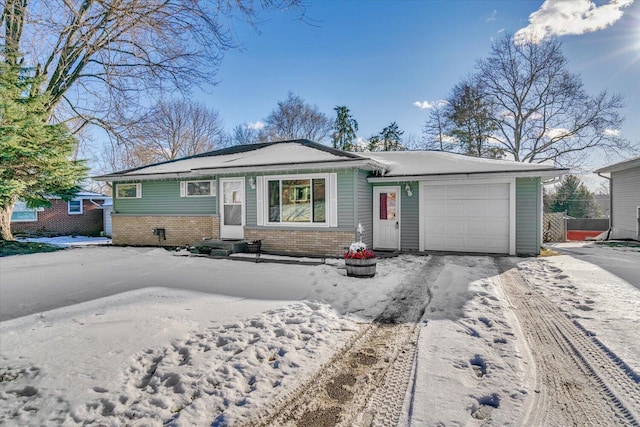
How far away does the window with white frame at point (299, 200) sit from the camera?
983cm

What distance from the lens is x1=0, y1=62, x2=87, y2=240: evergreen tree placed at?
10.1 meters

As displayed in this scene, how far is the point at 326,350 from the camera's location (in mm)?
3768

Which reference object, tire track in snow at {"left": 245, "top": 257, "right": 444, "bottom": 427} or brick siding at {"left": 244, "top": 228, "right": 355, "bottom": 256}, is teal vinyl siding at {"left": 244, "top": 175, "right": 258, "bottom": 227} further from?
tire track in snow at {"left": 245, "top": 257, "right": 444, "bottom": 427}

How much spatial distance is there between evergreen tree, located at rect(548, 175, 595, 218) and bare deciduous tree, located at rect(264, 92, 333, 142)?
22004 millimetres

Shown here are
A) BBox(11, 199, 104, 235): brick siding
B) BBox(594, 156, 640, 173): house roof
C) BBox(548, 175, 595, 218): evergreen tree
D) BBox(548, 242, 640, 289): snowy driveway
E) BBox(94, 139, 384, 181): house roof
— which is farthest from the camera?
BBox(548, 175, 595, 218): evergreen tree

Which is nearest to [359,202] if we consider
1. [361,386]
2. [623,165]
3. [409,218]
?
[409,218]

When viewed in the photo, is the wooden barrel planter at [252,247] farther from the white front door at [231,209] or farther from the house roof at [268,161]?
the house roof at [268,161]

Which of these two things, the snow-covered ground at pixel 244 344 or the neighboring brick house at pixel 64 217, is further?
the neighboring brick house at pixel 64 217

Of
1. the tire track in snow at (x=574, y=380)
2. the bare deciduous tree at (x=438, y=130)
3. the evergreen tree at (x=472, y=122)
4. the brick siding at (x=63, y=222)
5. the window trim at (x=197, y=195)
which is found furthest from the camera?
the bare deciduous tree at (x=438, y=130)

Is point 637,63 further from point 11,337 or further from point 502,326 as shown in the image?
point 11,337

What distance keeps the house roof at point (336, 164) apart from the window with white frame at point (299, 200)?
49 centimetres

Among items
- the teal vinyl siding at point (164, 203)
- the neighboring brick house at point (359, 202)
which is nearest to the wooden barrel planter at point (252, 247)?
the neighboring brick house at point (359, 202)

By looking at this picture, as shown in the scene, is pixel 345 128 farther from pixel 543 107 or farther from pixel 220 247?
pixel 220 247

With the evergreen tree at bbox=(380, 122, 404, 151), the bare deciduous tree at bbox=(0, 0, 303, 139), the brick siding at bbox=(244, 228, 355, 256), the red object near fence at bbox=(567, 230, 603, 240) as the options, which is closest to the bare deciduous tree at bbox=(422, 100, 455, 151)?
the evergreen tree at bbox=(380, 122, 404, 151)
